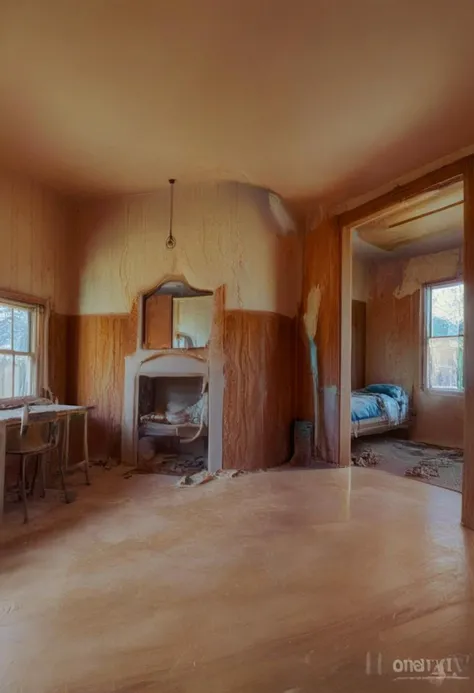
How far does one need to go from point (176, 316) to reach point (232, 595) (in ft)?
11.5

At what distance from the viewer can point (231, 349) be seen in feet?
14.2

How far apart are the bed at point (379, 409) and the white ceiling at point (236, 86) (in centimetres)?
294

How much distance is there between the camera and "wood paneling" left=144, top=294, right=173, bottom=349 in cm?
465

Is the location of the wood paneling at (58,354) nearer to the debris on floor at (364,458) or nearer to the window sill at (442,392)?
the debris on floor at (364,458)

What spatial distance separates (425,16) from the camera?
200 cm

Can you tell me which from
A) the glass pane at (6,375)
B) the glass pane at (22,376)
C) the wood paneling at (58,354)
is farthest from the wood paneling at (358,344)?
the glass pane at (6,375)

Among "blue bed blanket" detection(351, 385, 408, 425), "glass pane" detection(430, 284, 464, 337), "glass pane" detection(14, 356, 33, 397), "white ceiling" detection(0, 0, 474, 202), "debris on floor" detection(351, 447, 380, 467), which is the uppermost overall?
"white ceiling" detection(0, 0, 474, 202)

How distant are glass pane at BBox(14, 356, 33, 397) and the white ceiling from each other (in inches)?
72.5

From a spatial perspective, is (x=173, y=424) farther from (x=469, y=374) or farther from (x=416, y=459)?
(x=416, y=459)

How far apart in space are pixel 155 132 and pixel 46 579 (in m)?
3.12

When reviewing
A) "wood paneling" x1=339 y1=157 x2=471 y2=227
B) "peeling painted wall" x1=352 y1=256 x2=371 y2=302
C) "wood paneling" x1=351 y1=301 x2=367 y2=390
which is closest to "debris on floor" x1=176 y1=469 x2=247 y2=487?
"wood paneling" x1=339 y1=157 x2=471 y2=227

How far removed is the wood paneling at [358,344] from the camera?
698 centimetres

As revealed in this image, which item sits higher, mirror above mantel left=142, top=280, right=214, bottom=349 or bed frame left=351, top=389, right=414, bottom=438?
mirror above mantel left=142, top=280, right=214, bottom=349

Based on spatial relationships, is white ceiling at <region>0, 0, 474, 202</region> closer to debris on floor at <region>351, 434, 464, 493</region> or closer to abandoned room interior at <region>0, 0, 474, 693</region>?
abandoned room interior at <region>0, 0, 474, 693</region>
